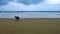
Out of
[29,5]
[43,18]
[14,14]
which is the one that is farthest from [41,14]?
[14,14]

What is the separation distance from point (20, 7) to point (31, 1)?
14cm

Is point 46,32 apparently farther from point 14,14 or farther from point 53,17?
point 14,14

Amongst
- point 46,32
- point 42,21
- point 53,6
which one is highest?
point 53,6

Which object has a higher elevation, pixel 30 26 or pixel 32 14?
pixel 32 14

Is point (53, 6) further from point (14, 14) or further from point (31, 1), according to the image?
point (14, 14)

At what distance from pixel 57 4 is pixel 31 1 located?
0.94 ft

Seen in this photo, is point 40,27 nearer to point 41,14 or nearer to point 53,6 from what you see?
point 41,14

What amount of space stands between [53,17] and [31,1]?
29 centimetres

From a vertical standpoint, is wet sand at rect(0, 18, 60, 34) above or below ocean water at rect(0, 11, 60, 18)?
below

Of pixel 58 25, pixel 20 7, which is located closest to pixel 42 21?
pixel 58 25

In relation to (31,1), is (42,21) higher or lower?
lower

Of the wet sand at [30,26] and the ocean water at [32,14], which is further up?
the ocean water at [32,14]

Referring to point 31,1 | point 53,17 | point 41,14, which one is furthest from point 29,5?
point 53,17

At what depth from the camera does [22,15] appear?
1207 millimetres
